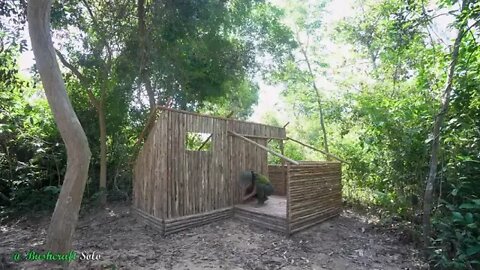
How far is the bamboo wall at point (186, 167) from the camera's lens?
502 centimetres

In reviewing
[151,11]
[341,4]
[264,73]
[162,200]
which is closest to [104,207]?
[162,200]

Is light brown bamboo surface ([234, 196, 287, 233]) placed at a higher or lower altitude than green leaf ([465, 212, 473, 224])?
lower

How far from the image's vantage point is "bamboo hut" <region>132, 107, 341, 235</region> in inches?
198

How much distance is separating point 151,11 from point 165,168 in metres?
3.41

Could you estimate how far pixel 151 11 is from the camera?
6.08m

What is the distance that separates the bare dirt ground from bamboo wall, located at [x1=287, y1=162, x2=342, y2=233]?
0.71ft

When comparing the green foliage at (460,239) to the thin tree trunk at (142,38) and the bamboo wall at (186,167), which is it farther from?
the thin tree trunk at (142,38)

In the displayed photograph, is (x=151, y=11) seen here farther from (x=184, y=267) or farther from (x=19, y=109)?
(x=184, y=267)

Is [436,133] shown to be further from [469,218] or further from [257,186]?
[257,186]

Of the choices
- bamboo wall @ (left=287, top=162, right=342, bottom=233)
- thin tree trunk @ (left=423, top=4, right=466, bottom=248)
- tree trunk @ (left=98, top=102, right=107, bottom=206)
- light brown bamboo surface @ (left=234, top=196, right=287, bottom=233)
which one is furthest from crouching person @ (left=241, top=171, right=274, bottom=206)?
tree trunk @ (left=98, top=102, right=107, bottom=206)

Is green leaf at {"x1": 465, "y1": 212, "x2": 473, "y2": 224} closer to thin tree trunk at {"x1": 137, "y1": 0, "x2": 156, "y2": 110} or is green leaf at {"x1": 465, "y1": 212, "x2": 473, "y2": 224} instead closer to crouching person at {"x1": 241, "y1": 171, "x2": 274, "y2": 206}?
crouching person at {"x1": 241, "y1": 171, "x2": 274, "y2": 206}

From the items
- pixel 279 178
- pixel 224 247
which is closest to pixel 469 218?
pixel 224 247

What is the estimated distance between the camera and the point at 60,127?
10.3 feet

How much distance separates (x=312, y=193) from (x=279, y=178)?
236 cm
